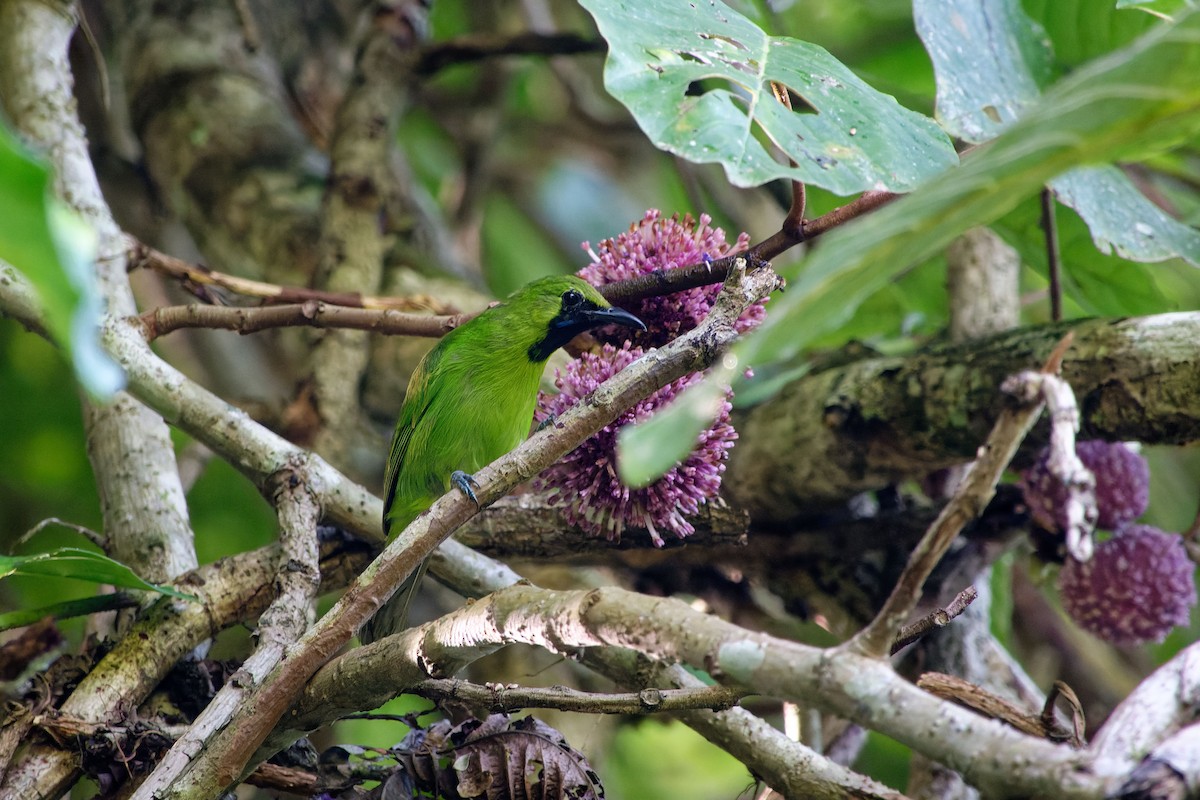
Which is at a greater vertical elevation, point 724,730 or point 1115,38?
point 1115,38

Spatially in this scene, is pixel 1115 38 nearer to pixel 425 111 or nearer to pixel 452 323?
pixel 452 323

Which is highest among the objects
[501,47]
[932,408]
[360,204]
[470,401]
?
[501,47]

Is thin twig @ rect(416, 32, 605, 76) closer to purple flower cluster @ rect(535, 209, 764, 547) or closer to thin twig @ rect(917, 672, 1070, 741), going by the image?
purple flower cluster @ rect(535, 209, 764, 547)

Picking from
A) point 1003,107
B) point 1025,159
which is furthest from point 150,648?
point 1003,107

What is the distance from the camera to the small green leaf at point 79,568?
199cm

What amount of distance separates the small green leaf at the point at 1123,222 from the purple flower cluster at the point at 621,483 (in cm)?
101

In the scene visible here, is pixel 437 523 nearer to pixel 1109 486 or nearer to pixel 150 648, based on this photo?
pixel 150 648

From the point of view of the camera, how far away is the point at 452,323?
245 centimetres

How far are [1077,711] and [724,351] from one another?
2.56 ft

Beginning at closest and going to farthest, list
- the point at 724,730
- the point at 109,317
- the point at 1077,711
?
the point at 1077,711 → the point at 724,730 → the point at 109,317

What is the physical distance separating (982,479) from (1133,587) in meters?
2.07

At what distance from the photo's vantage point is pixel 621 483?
222 cm

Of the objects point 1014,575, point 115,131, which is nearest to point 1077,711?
point 1014,575

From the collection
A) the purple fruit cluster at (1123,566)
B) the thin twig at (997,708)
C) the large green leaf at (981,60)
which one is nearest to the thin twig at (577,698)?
the thin twig at (997,708)
